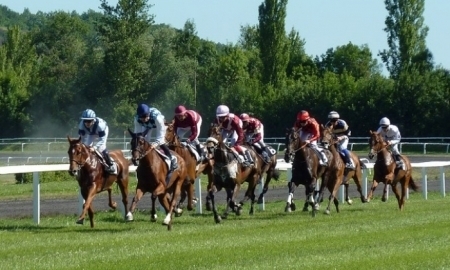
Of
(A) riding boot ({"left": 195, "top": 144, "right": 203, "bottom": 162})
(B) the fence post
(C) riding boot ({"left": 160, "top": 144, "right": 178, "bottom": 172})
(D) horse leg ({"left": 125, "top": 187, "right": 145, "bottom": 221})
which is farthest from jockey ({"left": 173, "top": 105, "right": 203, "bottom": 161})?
(B) the fence post

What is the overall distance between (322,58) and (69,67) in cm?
2580

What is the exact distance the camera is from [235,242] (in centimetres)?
1524

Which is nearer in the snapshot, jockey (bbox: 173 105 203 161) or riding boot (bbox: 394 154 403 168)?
jockey (bbox: 173 105 203 161)

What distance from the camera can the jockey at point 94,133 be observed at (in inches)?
736

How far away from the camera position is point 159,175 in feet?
60.5

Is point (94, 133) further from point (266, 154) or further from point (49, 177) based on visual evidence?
point (49, 177)

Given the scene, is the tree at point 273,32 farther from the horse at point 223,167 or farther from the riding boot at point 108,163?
the riding boot at point 108,163

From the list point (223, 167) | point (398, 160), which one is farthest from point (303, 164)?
point (398, 160)

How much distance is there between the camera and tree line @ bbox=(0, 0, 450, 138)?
65812 mm

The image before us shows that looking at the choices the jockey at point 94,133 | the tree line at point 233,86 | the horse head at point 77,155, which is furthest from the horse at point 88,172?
the tree line at point 233,86

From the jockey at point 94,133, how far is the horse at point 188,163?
1.32 metres

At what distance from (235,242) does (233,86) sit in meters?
58.9

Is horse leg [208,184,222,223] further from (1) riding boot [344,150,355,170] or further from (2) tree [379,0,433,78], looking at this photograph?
(2) tree [379,0,433,78]

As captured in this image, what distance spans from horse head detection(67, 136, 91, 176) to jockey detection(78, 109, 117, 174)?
2.32 ft
